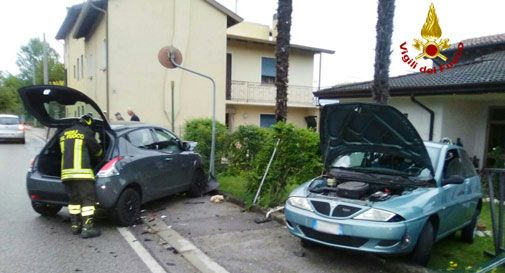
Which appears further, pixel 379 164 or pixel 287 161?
pixel 287 161

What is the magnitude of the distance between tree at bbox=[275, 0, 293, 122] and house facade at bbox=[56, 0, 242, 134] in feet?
24.5

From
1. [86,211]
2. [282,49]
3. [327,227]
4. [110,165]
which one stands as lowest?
[86,211]

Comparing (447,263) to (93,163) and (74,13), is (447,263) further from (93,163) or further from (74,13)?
(74,13)

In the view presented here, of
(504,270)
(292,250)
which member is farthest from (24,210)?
(504,270)

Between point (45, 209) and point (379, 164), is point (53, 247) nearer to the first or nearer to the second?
point (45, 209)

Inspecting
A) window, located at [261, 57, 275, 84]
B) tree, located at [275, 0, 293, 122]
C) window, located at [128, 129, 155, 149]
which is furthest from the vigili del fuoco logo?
window, located at [128, 129, 155, 149]

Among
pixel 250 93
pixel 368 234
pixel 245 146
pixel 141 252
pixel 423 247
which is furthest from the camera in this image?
pixel 250 93

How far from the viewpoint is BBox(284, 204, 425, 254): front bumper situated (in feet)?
14.2

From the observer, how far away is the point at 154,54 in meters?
17.3

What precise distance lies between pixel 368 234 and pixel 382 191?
0.92 m

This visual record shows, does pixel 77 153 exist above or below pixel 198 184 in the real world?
above

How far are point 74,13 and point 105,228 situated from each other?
18.7 metres

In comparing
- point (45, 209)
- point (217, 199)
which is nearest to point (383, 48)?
point (217, 199)

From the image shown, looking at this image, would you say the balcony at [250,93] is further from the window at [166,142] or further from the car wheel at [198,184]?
the window at [166,142]
